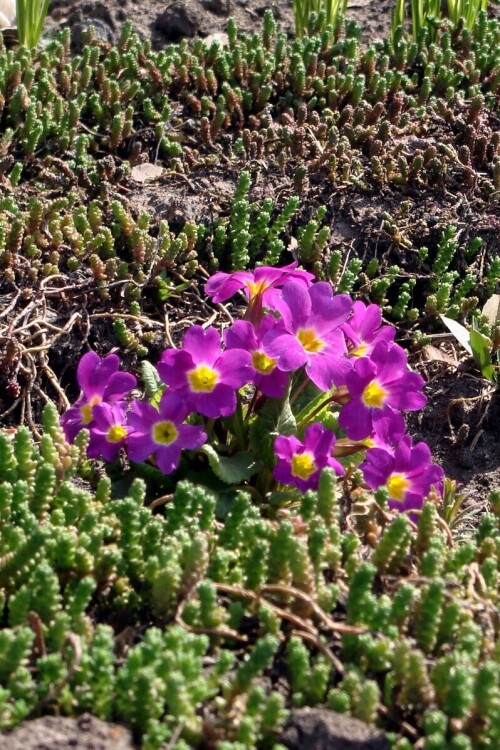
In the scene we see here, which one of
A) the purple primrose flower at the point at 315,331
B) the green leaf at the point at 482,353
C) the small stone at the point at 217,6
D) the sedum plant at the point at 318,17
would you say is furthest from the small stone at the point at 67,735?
the small stone at the point at 217,6

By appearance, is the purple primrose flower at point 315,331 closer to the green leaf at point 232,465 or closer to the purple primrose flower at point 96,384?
the green leaf at point 232,465

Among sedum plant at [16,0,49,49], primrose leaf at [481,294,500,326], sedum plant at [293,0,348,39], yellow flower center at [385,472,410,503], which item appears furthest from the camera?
sedum plant at [293,0,348,39]

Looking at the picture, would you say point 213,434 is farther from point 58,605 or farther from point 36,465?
point 58,605

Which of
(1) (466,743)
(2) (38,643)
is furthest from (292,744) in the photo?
(2) (38,643)

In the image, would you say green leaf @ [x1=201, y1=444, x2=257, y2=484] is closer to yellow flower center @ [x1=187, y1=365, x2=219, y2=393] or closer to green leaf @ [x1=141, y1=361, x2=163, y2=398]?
yellow flower center @ [x1=187, y1=365, x2=219, y2=393]

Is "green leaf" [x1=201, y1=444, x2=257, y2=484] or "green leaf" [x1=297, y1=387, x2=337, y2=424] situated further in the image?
"green leaf" [x1=297, y1=387, x2=337, y2=424]

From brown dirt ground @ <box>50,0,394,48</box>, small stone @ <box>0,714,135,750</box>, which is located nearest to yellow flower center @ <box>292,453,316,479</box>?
small stone @ <box>0,714,135,750</box>

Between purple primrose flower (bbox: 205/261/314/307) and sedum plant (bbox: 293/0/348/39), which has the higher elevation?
sedum plant (bbox: 293/0/348/39)
